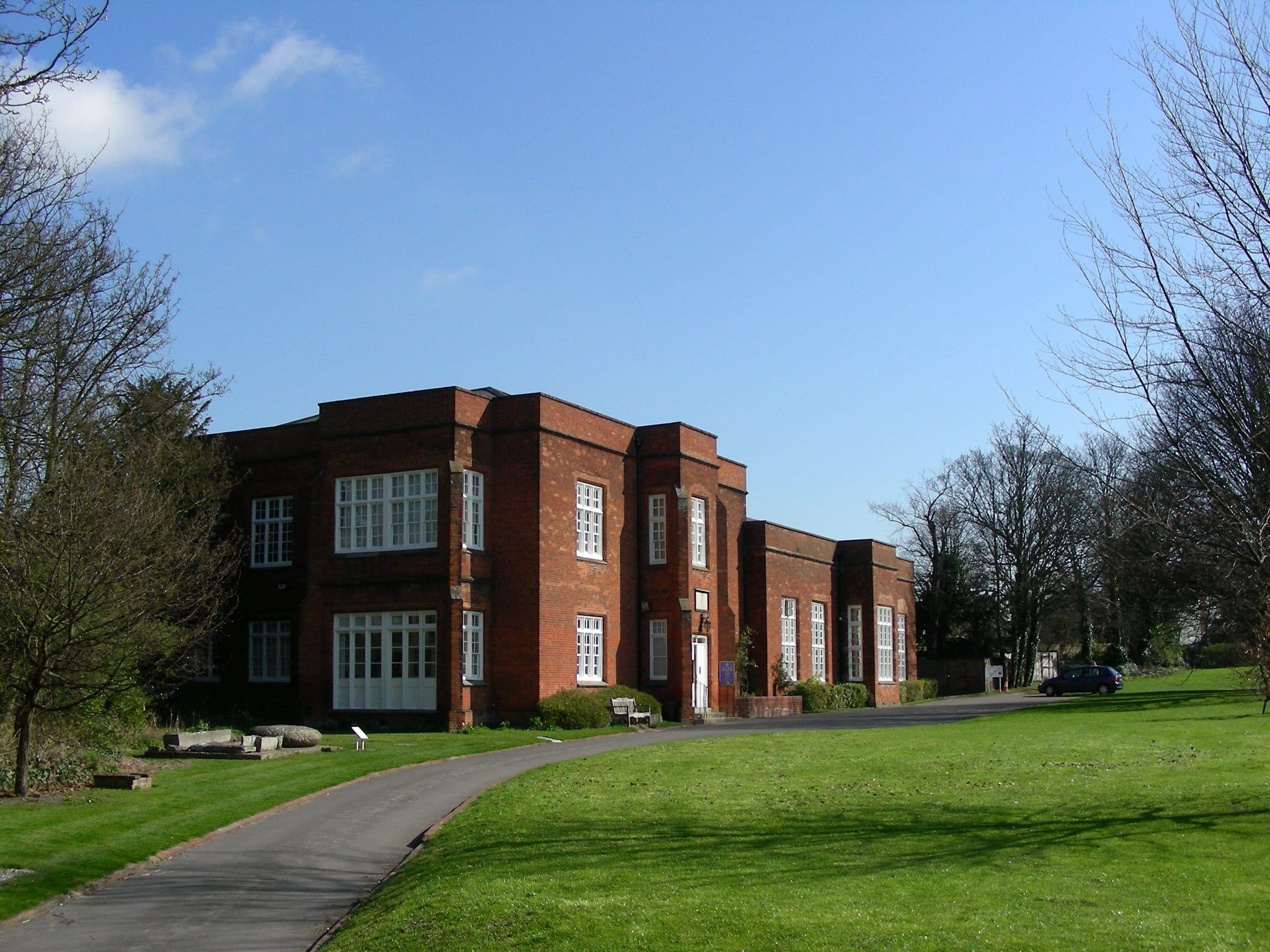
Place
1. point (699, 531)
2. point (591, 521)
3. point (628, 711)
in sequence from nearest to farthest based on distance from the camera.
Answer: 1. point (628, 711)
2. point (591, 521)
3. point (699, 531)

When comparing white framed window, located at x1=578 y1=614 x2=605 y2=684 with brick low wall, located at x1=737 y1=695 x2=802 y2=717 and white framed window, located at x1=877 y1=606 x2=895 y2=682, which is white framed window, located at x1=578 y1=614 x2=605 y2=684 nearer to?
brick low wall, located at x1=737 y1=695 x2=802 y2=717

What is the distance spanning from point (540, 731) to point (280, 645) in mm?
10820

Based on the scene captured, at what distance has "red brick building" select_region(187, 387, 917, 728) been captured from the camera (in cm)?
3228

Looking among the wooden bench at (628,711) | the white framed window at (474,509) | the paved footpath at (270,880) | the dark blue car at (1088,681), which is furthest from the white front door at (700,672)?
the dark blue car at (1088,681)

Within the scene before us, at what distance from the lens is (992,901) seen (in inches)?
380

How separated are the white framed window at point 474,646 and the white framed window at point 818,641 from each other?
69.1ft

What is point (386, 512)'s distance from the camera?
33188 millimetres

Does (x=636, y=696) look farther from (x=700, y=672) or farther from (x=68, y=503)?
(x=68, y=503)

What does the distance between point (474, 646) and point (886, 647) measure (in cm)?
2771

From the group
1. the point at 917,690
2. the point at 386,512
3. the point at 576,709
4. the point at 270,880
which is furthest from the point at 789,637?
the point at 270,880

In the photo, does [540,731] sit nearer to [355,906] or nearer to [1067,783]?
[1067,783]

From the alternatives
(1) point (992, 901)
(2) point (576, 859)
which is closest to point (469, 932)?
(2) point (576, 859)

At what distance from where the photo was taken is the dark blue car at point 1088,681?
55531 millimetres

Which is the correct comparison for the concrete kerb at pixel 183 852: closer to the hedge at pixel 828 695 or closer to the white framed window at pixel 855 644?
the hedge at pixel 828 695
